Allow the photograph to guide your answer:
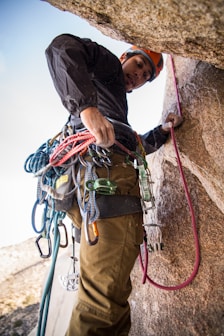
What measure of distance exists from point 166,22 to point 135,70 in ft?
4.92

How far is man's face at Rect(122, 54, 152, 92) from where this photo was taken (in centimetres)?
279

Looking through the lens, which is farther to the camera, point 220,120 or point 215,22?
point 220,120

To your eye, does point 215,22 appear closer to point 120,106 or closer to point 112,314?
point 120,106

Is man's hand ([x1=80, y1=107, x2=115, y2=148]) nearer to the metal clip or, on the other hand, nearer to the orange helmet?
the metal clip

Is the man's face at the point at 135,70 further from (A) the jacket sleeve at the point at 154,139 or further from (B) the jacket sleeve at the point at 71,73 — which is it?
(B) the jacket sleeve at the point at 71,73

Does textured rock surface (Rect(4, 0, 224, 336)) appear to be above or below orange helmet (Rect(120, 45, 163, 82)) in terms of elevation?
below

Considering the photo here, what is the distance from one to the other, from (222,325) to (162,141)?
1.77 meters

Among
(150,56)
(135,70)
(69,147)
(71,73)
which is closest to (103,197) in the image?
(69,147)

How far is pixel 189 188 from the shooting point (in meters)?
2.53

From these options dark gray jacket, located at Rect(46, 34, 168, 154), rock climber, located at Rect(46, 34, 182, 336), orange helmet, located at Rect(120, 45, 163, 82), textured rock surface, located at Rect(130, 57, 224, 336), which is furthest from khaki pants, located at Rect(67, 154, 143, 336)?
orange helmet, located at Rect(120, 45, 163, 82)

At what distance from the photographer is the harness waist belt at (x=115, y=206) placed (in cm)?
179

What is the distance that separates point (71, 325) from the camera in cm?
161

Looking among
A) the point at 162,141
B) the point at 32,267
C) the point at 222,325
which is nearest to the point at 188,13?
the point at 162,141

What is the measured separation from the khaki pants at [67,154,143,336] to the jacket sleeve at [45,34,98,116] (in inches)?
22.4
